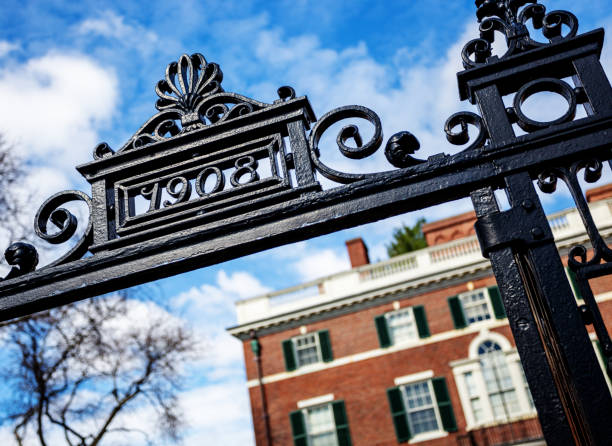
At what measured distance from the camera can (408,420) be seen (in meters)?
18.2

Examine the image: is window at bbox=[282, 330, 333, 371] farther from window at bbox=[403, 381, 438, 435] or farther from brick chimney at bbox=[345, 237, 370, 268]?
brick chimney at bbox=[345, 237, 370, 268]

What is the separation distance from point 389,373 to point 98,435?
9.47 meters

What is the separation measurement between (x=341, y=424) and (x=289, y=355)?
10.4ft

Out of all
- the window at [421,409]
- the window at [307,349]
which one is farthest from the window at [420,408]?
the window at [307,349]

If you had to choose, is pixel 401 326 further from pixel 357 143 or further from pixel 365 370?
pixel 357 143

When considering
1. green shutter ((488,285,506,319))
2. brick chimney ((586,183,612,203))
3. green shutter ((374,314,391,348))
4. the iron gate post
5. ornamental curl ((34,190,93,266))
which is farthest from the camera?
brick chimney ((586,183,612,203))

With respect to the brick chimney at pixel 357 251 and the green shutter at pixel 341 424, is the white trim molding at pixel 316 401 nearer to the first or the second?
the green shutter at pixel 341 424

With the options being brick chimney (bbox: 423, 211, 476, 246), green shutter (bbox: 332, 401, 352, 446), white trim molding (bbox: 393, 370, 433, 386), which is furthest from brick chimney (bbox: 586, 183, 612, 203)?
green shutter (bbox: 332, 401, 352, 446)

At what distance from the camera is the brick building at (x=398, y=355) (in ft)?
58.3

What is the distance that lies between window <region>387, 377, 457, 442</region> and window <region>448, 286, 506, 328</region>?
2244 millimetres

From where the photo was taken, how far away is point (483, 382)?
58.8ft

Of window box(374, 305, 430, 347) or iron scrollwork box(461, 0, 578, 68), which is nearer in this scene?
iron scrollwork box(461, 0, 578, 68)

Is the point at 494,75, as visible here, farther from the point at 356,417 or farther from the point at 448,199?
the point at 356,417

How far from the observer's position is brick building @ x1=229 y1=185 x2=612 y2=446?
17.8 m
